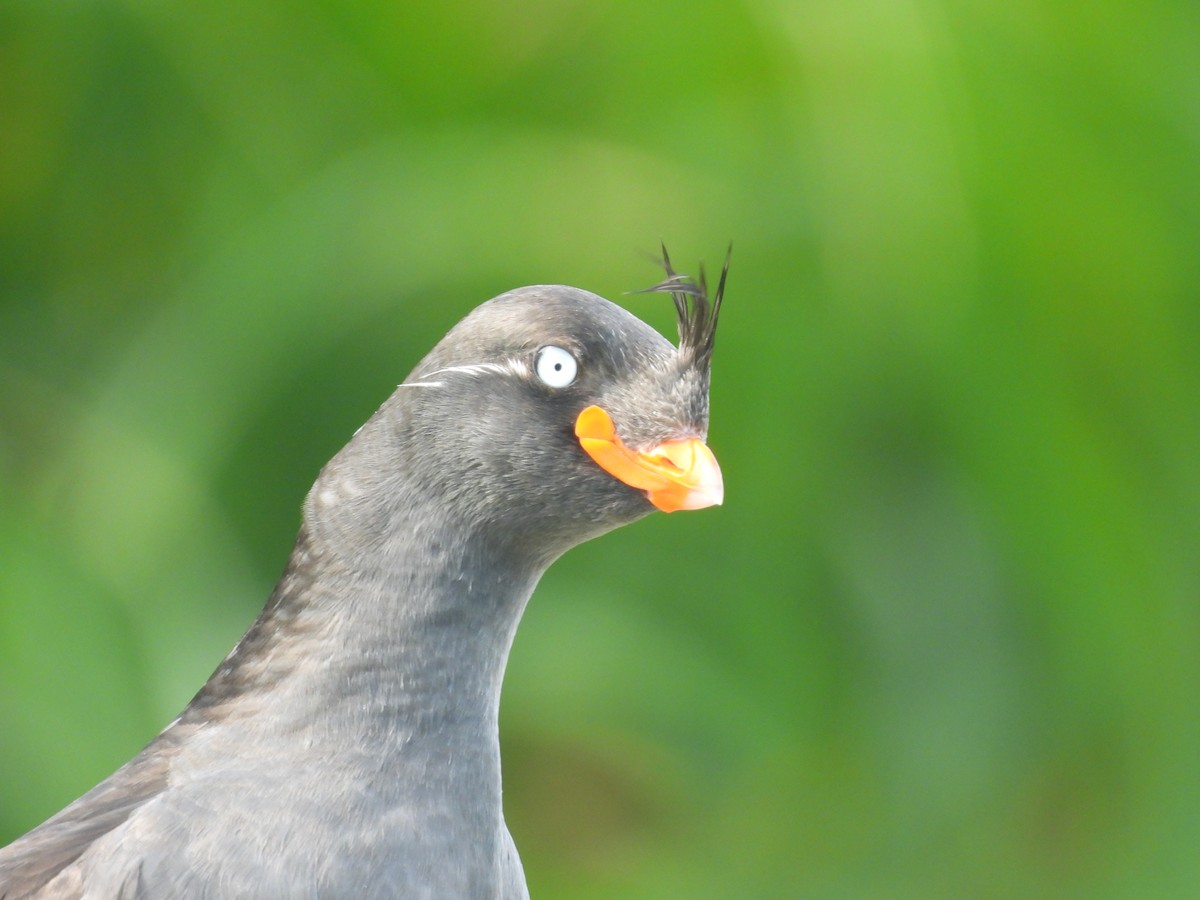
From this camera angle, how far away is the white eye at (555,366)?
154 centimetres

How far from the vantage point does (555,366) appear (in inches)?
60.7

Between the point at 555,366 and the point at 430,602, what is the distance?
0.29 m

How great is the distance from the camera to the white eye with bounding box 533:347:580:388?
5.05 feet

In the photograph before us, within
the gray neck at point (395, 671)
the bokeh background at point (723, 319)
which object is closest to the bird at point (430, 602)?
the gray neck at point (395, 671)

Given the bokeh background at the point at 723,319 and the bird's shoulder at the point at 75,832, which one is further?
the bokeh background at the point at 723,319

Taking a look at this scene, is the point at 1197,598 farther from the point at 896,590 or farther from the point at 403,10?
the point at 403,10

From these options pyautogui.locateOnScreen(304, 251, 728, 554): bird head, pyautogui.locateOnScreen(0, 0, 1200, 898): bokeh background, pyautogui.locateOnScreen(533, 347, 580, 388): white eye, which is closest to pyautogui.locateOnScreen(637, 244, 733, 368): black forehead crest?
pyautogui.locateOnScreen(304, 251, 728, 554): bird head

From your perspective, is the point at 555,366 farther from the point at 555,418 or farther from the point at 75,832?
the point at 75,832

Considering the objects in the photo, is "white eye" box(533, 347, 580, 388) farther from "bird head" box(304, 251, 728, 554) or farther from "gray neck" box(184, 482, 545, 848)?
"gray neck" box(184, 482, 545, 848)

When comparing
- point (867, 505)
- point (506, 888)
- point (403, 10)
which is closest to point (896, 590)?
point (867, 505)

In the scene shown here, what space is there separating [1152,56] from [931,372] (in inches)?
39.0

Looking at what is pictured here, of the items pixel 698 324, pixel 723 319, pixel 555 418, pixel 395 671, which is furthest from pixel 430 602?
pixel 723 319

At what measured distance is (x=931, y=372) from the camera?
3.46 metres

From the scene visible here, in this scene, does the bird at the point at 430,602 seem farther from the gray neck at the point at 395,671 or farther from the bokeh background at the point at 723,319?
the bokeh background at the point at 723,319
